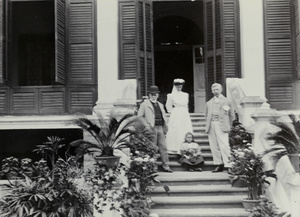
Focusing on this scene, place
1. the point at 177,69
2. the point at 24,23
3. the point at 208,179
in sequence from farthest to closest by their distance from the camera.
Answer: the point at 177,69, the point at 24,23, the point at 208,179

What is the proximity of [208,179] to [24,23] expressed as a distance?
8.68 meters

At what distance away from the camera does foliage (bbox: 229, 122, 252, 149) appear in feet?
32.9

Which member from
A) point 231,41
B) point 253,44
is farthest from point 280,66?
point 231,41

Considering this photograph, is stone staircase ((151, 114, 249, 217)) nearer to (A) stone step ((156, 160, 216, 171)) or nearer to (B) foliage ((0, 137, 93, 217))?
(A) stone step ((156, 160, 216, 171))

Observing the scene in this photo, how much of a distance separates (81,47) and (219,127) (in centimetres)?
426

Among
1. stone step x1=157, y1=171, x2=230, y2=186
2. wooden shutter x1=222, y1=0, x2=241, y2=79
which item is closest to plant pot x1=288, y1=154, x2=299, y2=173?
stone step x1=157, y1=171, x2=230, y2=186

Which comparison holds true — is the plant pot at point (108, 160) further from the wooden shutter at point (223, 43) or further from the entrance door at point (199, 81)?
the entrance door at point (199, 81)

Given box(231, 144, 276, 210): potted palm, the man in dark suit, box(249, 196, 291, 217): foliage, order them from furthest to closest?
1. the man in dark suit
2. box(231, 144, 276, 210): potted palm
3. box(249, 196, 291, 217): foliage

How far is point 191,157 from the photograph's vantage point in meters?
10.1

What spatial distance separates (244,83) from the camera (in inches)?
476

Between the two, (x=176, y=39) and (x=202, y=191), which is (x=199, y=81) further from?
(x=202, y=191)

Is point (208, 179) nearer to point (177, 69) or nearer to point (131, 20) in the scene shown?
point (131, 20)

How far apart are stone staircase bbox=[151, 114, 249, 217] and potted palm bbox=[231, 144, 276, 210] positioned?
26cm

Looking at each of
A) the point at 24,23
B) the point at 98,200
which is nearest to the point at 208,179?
the point at 98,200
